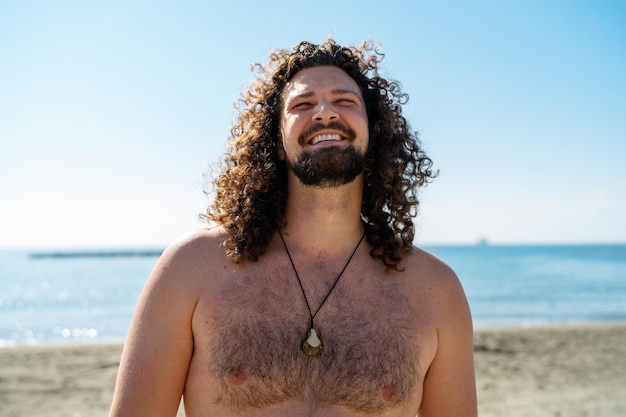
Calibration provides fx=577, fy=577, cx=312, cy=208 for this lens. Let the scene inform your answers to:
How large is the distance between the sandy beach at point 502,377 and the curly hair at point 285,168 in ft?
16.0

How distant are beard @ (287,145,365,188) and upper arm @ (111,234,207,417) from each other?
700 millimetres

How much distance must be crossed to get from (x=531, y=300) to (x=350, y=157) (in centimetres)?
2571

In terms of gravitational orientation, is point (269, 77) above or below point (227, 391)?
above

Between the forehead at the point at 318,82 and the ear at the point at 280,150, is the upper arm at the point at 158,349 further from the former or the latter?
the forehead at the point at 318,82

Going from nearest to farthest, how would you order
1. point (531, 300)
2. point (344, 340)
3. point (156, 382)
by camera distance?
point (156, 382), point (344, 340), point (531, 300)

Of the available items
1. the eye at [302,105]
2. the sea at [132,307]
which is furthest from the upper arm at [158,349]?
the sea at [132,307]

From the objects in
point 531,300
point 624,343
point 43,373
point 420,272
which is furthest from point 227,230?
point 531,300

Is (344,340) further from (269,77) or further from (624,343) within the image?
(624,343)

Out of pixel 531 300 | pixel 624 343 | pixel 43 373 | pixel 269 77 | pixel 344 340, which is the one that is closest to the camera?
pixel 344 340

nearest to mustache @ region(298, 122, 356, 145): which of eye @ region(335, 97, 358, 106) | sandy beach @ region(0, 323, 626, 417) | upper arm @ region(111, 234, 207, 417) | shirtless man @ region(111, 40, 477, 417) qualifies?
shirtless man @ region(111, 40, 477, 417)

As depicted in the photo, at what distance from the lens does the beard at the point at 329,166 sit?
2529 mm

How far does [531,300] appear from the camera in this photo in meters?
26.0

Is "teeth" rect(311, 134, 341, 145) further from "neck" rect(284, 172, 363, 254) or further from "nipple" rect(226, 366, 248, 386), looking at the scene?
"nipple" rect(226, 366, 248, 386)

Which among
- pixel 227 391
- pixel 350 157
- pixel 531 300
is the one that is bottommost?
pixel 531 300
